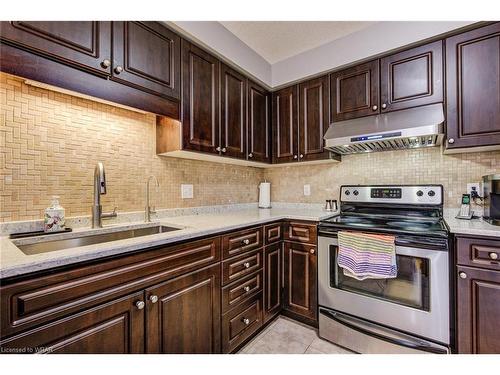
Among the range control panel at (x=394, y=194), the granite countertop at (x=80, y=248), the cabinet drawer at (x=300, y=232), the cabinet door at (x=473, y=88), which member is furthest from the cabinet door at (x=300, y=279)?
the cabinet door at (x=473, y=88)

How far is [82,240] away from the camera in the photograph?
1.31 meters

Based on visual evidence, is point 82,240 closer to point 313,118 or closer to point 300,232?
point 300,232

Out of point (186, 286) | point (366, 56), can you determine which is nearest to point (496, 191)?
point (366, 56)

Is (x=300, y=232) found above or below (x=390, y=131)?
below

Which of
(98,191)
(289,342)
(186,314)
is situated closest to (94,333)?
(186,314)

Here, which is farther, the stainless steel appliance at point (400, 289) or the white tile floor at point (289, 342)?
the white tile floor at point (289, 342)

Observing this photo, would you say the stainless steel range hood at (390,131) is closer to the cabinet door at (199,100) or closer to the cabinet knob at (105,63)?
the cabinet door at (199,100)

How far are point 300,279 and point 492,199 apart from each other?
144 cm

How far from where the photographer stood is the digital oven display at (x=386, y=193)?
6.50 ft

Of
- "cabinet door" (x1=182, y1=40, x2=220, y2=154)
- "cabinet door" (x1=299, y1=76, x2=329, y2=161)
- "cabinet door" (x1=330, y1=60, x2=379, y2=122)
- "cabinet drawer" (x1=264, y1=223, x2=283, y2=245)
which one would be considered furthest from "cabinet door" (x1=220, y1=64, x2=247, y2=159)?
"cabinet door" (x1=330, y1=60, x2=379, y2=122)

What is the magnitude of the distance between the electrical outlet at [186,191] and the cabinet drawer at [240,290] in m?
0.85

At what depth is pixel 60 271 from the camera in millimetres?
831

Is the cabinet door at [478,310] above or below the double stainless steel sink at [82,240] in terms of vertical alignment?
below

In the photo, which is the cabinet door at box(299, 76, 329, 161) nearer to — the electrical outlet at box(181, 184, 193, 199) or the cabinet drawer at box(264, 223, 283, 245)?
the cabinet drawer at box(264, 223, 283, 245)
